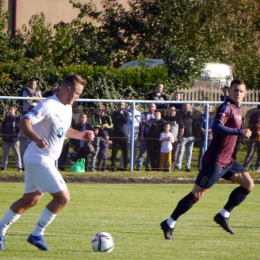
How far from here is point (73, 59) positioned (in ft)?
99.1

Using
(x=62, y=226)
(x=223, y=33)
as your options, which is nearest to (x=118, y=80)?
(x=223, y=33)

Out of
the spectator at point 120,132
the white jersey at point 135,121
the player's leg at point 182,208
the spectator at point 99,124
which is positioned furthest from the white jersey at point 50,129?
the white jersey at point 135,121

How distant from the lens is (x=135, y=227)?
10.7 m

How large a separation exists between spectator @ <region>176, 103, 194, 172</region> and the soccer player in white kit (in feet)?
37.5

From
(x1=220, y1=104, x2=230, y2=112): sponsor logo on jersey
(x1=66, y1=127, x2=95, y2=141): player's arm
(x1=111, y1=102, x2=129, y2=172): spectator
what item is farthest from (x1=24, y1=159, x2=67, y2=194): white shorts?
(x1=111, y1=102, x2=129, y2=172): spectator

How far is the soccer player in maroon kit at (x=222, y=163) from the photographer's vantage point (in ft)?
31.2

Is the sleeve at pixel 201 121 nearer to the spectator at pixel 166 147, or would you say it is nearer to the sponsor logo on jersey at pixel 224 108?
the spectator at pixel 166 147

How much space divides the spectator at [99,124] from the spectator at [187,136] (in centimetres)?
202

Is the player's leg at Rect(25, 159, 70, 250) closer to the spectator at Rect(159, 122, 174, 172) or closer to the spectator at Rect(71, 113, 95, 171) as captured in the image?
the spectator at Rect(71, 113, 95, 171)

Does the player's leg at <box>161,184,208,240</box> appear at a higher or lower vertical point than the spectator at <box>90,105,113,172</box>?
lower

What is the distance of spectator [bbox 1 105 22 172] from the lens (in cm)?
1856

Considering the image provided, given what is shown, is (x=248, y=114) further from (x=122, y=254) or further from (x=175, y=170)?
(x=122, y=254)

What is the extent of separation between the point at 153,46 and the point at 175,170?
478 inches

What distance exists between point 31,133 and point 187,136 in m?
12.2
